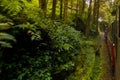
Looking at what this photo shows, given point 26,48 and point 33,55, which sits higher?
point 26,48

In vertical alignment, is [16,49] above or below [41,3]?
below

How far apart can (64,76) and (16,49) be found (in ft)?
6.88

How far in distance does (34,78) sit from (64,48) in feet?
4.86

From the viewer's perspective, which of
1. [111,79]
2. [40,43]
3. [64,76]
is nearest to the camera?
[40,43]

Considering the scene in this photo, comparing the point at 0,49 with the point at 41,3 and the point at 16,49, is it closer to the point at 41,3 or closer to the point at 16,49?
the point at 16,49

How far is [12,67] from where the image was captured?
5.70 metres

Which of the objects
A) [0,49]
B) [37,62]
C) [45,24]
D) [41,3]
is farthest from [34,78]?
[41,3]

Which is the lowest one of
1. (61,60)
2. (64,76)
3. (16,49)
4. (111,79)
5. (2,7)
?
(111,79)

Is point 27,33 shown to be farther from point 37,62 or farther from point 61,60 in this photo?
point 61,60

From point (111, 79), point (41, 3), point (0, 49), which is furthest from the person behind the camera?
point (111, 79)

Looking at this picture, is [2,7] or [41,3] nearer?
[2,7]

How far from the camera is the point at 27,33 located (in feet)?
18.8

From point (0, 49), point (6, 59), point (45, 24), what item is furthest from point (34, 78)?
point (45, 24)

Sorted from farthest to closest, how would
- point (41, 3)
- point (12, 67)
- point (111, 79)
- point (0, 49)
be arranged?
1. point (111, 79)
2. point (41, 3)
3. point (12, 67)
4. point (0, 49)
